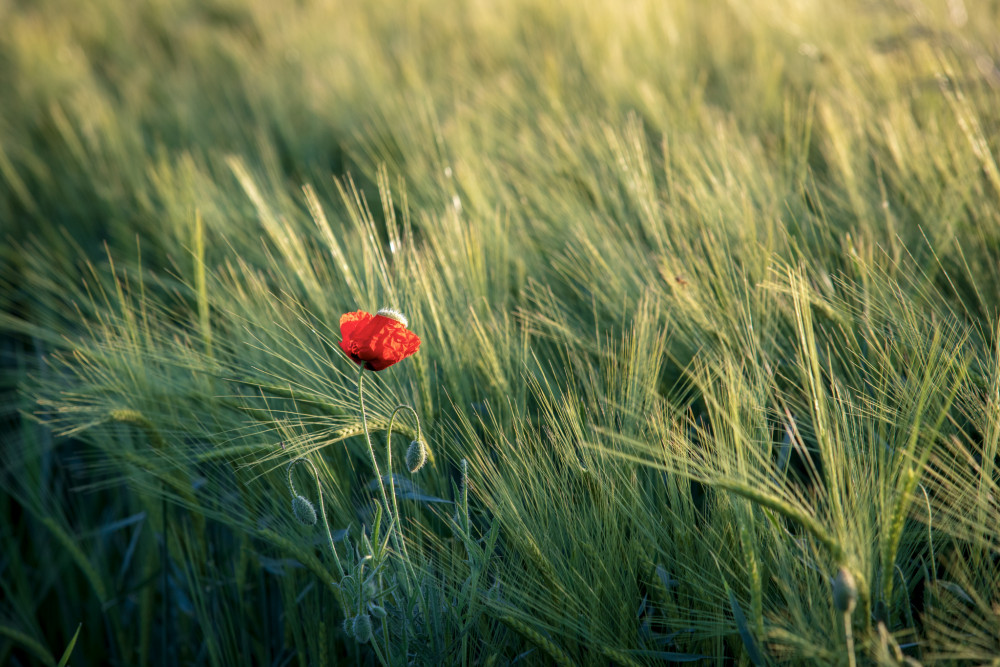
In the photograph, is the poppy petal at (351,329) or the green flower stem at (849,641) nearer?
the green flower stem at (849,641)

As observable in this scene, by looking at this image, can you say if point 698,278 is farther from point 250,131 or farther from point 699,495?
point 250,131

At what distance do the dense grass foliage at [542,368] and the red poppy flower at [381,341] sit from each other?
14 centimetres

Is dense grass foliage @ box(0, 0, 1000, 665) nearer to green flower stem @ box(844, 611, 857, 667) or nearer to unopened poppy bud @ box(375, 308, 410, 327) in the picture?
green flower stem @ box(844, 611, 857, 667)

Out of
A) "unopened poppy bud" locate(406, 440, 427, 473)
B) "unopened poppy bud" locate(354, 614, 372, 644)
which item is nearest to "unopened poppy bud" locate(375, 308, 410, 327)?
"unopened poppy bud" locate(406, 440, 427, 473)

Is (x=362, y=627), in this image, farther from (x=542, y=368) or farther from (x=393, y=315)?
(x=542, y=368)

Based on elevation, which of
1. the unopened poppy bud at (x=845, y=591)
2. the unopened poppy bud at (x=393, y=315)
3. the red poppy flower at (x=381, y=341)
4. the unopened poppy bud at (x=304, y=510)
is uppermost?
the unopened poppy bud at (x=393, y=315)

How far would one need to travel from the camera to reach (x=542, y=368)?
0.95m

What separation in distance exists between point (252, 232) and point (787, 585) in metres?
1.19

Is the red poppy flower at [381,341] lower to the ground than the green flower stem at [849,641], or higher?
higher

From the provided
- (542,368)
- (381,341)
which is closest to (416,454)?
(381,341)

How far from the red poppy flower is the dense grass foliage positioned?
14 cm

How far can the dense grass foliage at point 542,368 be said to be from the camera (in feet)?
2.33

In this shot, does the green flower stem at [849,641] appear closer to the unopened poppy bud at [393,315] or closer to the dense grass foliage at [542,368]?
the dense grass foliage at [542,368]

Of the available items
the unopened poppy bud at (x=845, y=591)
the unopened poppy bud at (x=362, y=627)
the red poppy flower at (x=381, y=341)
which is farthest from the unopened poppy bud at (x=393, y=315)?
the unopened poppy bud at (x=845, y=591)
